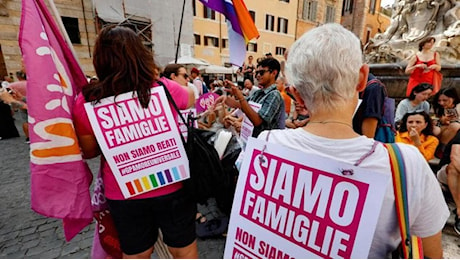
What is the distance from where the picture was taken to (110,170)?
52.9 inches

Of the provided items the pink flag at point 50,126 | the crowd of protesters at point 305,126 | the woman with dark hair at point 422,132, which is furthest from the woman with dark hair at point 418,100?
the pink flag at point 50,126

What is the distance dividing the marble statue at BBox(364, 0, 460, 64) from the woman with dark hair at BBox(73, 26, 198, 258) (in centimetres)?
854

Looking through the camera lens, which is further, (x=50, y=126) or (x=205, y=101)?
(x=205, y=101)

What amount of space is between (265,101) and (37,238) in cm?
291

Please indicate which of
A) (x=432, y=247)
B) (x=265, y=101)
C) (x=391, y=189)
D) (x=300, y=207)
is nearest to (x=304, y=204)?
(x=300, y=207)

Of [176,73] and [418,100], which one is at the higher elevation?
[176,73]

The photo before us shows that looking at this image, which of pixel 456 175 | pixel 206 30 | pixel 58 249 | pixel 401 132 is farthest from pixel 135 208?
pixel 206 30

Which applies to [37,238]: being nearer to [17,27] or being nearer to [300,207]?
[300,207]

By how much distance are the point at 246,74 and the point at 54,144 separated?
831cm

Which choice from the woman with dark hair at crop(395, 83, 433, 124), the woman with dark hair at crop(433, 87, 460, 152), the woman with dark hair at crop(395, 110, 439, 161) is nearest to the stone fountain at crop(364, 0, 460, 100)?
the woman with dark hair at crop(395, 83, 433, 124)

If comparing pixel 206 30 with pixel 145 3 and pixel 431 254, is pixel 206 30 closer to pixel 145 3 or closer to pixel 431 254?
pixel 145 3

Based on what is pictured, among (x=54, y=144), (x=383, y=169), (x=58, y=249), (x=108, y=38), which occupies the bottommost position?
(x=58, y=249)

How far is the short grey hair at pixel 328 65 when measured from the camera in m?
0.75

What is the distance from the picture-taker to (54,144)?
1.20 meters
